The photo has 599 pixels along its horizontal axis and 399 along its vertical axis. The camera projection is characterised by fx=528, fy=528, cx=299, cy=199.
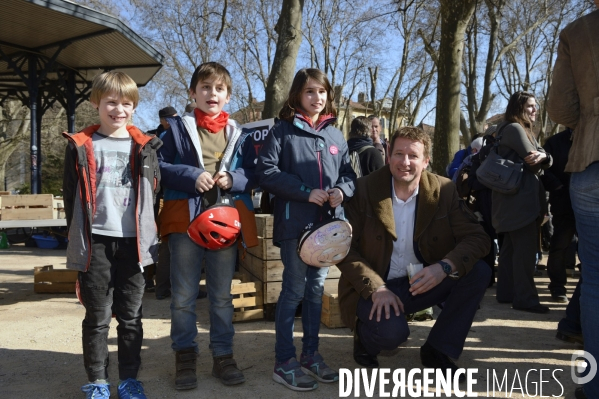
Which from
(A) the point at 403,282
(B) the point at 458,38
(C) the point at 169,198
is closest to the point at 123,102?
(C) the point at 169,198

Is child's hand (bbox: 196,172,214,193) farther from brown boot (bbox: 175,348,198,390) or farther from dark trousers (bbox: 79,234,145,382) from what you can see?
brown boot (bbox: 175,348,198,390)

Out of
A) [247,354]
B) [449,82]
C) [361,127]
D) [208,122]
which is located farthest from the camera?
[449,82]

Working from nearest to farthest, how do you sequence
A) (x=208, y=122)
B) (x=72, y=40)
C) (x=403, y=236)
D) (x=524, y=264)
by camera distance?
(x=208, y=122) < (x=403, y=236) < (x=524, y=264) < (x=72, y=40)

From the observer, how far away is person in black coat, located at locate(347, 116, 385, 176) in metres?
5.79

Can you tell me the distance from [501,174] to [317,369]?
2776 mm

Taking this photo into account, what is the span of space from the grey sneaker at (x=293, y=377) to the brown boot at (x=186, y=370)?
0.52 meters

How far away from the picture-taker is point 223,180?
3297 millimetres

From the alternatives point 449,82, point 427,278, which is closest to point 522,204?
point 427,278

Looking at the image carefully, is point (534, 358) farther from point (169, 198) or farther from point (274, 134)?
point (169, 198)

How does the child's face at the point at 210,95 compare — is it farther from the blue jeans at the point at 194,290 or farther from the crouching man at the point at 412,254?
the crouching man at the point at 412,254

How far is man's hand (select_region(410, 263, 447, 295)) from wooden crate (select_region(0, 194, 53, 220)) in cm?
709

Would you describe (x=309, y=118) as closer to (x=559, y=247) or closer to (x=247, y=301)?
(x=247, y=301)

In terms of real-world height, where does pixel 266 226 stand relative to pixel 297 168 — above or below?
below

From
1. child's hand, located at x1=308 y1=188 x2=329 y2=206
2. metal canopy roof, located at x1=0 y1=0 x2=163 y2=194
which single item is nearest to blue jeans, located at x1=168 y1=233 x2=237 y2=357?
child's hand, located at x1=308 y1=188 x2=329 y2=206
